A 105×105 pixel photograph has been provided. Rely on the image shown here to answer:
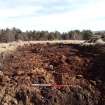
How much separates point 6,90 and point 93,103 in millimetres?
4443

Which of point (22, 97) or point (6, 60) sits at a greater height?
point (6, 60)

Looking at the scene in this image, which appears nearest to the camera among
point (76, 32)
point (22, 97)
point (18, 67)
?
point (22, 97)

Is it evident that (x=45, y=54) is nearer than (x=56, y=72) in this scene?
No

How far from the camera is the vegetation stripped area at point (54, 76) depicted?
19.3 m

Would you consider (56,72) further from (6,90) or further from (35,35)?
(35,35)

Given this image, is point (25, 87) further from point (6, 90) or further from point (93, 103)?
point (93, 103)

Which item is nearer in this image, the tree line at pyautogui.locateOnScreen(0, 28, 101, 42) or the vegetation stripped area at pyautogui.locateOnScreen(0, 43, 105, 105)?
the vegetation stripped area at pyautogui.locateOnScreen(0, 43, 105, 105)

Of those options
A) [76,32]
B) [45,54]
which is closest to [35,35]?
[76,32]

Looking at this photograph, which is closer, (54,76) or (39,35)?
(54,76)

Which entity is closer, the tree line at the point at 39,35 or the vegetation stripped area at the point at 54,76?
the vegetation stripped area at the point at 54,76

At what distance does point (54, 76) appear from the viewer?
2125 centimetres

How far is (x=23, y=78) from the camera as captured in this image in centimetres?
2059

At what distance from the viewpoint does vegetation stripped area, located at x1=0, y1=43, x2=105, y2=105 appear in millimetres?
19328

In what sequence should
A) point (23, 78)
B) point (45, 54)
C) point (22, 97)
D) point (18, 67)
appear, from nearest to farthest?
point (22, 97), point (23, 78), point (18, 67), point (45, 54)
